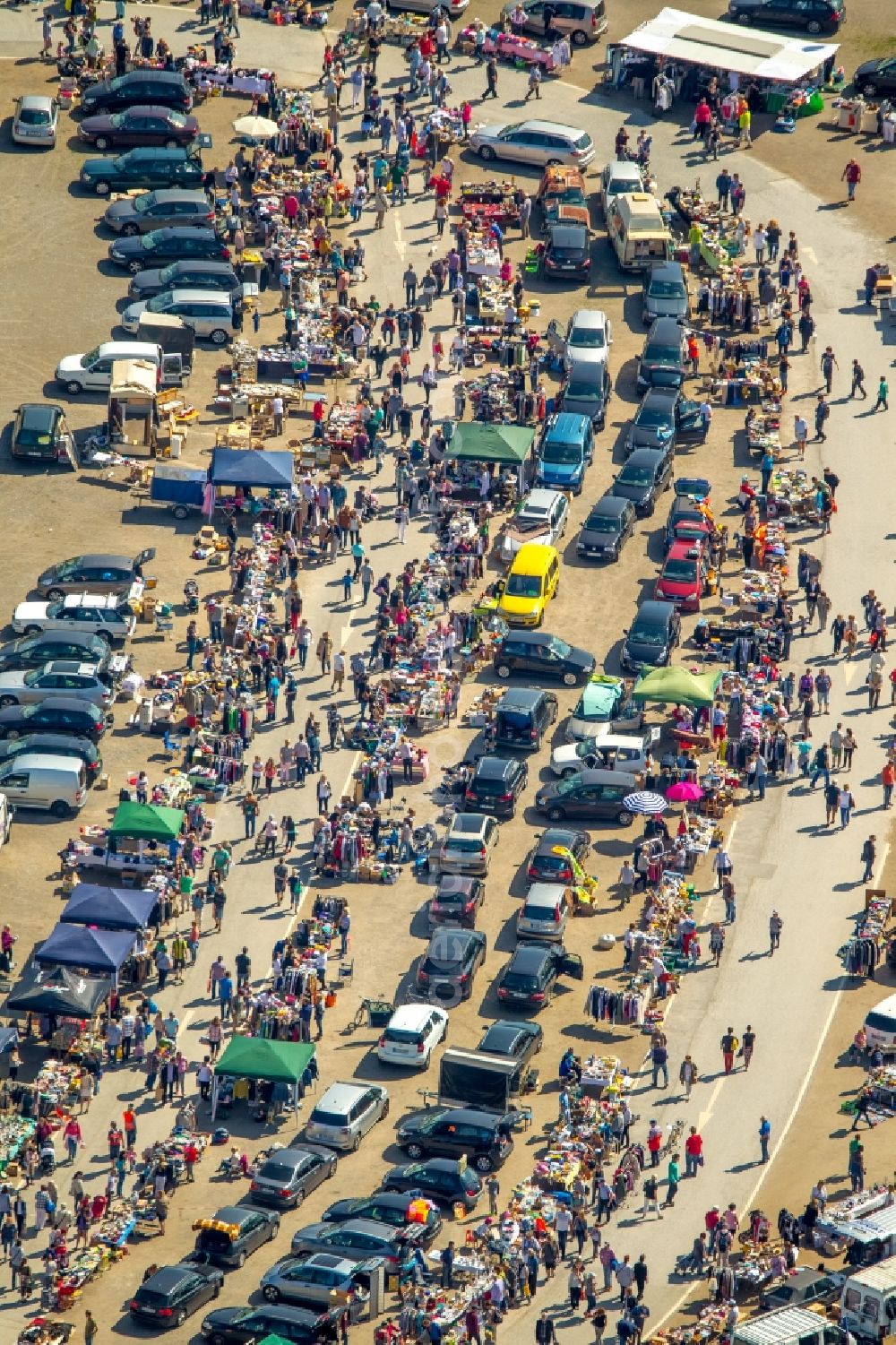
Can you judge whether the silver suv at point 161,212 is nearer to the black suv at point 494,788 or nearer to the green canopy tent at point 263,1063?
the black suv at point 494,788

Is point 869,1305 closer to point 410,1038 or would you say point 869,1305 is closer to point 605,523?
point 410,1038

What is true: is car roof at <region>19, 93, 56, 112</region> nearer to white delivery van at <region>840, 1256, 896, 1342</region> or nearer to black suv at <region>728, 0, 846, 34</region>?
black suv at <region>728, 0, 846, 34</region>

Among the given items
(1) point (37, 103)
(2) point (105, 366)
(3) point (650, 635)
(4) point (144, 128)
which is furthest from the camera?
(1) point (37, 103)

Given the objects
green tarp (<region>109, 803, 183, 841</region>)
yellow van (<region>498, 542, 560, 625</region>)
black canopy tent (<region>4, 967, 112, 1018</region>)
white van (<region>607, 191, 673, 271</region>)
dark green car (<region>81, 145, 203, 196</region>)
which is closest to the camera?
black canopy tent (<region>4, 967, 112, 1018</region>)

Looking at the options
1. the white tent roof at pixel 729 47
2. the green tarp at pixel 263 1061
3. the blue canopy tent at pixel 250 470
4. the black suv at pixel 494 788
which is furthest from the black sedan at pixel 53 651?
the white tent roof at pixel 729 47

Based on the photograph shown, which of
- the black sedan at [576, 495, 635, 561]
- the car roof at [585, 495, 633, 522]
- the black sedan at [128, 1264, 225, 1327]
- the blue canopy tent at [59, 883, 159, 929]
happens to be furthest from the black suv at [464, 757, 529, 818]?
the black sedan at [128, 1264, 225, 1327]

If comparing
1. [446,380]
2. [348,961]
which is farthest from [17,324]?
[348,961]

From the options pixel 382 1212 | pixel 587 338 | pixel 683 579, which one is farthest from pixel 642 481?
pixel 382 1212

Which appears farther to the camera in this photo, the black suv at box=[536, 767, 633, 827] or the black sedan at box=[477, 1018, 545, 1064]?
the black suv at box=[536, 767, 633, 827]
